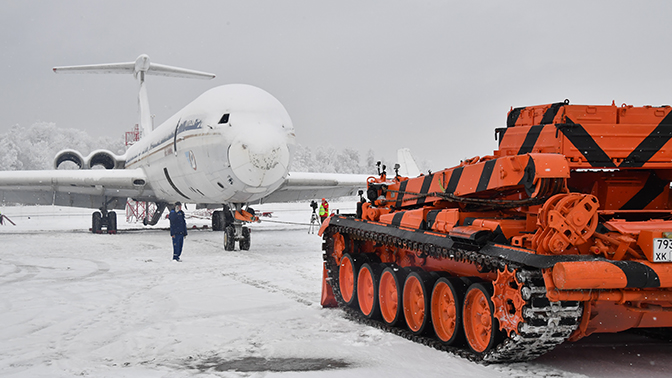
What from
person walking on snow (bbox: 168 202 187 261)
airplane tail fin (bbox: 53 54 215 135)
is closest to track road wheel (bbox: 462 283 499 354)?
person walking on snow (bbox: 168 202 187 261)

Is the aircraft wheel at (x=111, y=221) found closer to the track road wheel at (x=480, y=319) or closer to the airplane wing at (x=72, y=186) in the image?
the airplane wing at (x=72, y=186)

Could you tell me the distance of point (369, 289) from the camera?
7.97m

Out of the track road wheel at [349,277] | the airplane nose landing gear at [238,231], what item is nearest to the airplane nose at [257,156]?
the airplane nose landing gear at [238,231]

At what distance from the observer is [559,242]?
447 centimetres

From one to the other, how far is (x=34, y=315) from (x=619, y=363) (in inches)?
272

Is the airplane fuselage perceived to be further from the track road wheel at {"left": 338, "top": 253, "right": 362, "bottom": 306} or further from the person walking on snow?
the track road wheel at {"left": 338, "top": 253, "right": 362, "bottom": 306}

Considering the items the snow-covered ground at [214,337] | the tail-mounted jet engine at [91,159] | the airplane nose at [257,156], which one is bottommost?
the snow-covered ground at [214,337]

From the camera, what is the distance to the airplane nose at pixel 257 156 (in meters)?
16.5

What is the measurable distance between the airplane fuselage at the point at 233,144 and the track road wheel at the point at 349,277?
27.0 ft

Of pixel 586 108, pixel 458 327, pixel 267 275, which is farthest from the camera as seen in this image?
pixel 267 275

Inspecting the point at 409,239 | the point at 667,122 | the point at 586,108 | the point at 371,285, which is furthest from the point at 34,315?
the point at 667,122

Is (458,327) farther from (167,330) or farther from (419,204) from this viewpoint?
(167,330)

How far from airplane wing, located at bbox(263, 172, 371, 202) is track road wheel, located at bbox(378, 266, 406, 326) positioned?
53.8 ft

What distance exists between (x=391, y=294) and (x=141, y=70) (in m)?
33.5
